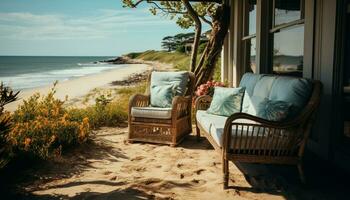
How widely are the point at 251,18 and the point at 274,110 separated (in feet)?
11.8

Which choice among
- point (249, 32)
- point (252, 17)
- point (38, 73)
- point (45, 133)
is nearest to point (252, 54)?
point (249, 32)

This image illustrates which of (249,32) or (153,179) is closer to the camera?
(153,179)

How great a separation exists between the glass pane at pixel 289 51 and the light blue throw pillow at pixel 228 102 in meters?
0.69

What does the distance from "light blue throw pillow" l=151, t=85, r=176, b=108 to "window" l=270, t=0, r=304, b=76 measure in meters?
1.53

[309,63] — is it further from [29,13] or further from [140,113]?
[29,13]

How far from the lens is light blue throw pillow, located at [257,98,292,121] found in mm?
2703

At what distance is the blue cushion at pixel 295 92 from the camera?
2.75 metres

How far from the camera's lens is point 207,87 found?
6125 mm

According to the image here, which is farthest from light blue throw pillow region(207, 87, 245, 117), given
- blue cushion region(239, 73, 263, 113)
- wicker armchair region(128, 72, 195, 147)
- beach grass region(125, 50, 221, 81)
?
beach grass region(125, 50, 221, 81)

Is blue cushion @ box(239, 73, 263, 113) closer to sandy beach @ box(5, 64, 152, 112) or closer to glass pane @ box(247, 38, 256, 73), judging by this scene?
glass pane @ box(247, 38, 256, 73)

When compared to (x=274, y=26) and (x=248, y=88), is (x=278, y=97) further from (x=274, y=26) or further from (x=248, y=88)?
(x=274, y=26)

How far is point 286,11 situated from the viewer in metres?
4.16

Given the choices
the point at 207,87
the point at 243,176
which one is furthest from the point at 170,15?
the point at 243,176

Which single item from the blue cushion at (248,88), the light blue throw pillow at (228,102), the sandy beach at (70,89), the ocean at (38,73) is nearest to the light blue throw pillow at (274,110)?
the blue cushion at (248,88)
